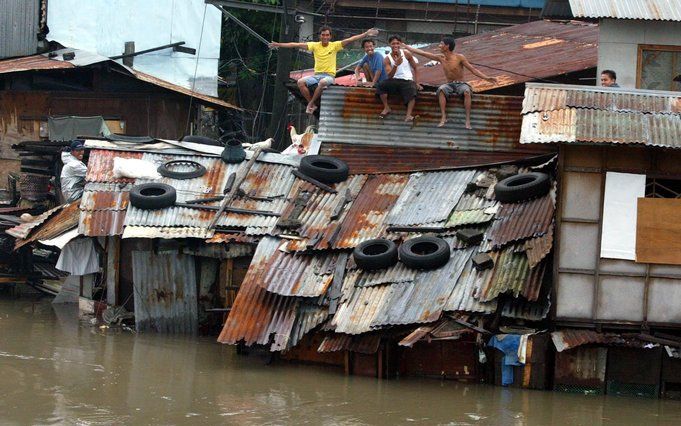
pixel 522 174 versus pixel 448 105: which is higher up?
pixel 448 105

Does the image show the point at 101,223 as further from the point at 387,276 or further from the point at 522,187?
the point at 522,187

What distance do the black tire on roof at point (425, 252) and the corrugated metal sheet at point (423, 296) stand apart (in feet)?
0.35

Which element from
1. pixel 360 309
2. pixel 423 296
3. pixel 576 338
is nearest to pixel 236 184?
pixel 360 309

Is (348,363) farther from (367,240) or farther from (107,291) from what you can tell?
(107,291)

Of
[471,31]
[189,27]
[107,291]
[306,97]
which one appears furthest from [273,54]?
[107,291]

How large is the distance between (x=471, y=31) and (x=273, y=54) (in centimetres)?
519

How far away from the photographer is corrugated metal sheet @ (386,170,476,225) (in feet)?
57.8

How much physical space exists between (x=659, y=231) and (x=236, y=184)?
6.97m

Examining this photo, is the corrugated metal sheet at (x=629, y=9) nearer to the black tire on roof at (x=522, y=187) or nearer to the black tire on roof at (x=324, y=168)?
the black tire on roof at (x=522, y=187)

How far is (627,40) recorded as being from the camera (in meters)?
18.9

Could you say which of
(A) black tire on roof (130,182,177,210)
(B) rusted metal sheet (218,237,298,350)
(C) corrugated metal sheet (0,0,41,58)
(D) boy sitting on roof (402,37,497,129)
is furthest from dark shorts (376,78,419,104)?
(C) corrugated metal sheet (0,0,41,58)

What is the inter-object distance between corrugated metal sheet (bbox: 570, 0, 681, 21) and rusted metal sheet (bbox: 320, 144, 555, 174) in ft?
7.84

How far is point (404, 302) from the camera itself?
16.3 metres

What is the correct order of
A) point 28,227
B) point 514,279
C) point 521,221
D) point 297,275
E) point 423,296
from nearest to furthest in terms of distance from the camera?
point 514,279 < point 423,296 < point 521,221 < point 297,275 < point 28,227
